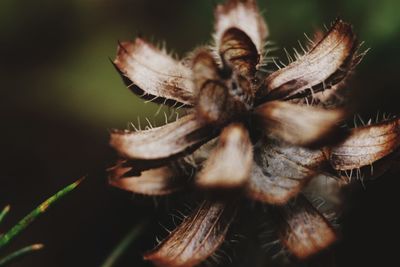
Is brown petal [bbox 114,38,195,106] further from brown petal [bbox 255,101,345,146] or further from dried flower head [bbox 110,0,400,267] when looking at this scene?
brown petal [bbox 255,101,345,146]

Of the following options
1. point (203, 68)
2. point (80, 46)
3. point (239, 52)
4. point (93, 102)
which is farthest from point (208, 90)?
point (80, 46)

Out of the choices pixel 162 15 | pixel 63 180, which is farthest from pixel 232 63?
pixel 162 15

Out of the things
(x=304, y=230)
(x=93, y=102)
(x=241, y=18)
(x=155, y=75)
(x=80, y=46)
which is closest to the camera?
(x=304, y=230)

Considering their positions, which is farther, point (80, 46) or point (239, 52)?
point (80, 46)

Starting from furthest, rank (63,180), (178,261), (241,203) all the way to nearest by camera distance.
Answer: (63,180), (241,203), (178,261)

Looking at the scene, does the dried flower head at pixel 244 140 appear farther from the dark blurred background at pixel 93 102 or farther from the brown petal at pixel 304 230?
the dark blurred background at pixel 93 102

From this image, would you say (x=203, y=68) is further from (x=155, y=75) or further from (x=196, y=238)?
(x=196, y=238)

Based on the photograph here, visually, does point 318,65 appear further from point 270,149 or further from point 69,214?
point 69,214
